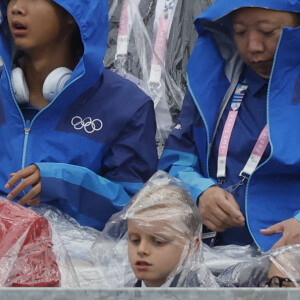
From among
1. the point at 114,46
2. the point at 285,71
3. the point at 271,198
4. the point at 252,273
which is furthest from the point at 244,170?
the point at 114,46

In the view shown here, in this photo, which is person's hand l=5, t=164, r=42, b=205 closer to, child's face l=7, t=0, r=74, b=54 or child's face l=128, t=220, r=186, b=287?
child's face l=7, t=0, r=74, b=54

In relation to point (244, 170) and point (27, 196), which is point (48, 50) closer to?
point (27, 196)

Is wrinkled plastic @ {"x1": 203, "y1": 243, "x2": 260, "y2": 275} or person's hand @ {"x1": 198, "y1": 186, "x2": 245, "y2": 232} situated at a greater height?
person's hand @ {"x1": 198, "y1": 186, "x2": 245, "y2": 232}

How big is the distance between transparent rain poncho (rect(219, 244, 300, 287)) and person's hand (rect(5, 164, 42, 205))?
84cm

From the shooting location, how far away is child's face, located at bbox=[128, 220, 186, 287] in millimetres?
2559

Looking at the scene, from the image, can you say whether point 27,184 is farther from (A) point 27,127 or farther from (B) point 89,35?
(B) point 89,35

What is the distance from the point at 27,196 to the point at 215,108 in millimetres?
844

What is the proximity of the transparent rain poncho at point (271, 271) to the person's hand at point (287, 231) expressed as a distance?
253mm

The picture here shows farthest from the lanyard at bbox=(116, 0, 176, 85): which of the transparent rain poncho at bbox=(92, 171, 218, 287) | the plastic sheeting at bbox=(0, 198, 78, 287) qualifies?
the plastic sheeting at bbox=(0, 198, 78, 287)

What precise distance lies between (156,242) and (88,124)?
949 millimetres

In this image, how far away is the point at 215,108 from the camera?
354 centimetres

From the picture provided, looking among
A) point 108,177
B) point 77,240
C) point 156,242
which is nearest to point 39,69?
point 108,177

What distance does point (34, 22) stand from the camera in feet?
11.3

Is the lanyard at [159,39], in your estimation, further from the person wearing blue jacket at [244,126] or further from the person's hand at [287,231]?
the person's hand at [287,231]
